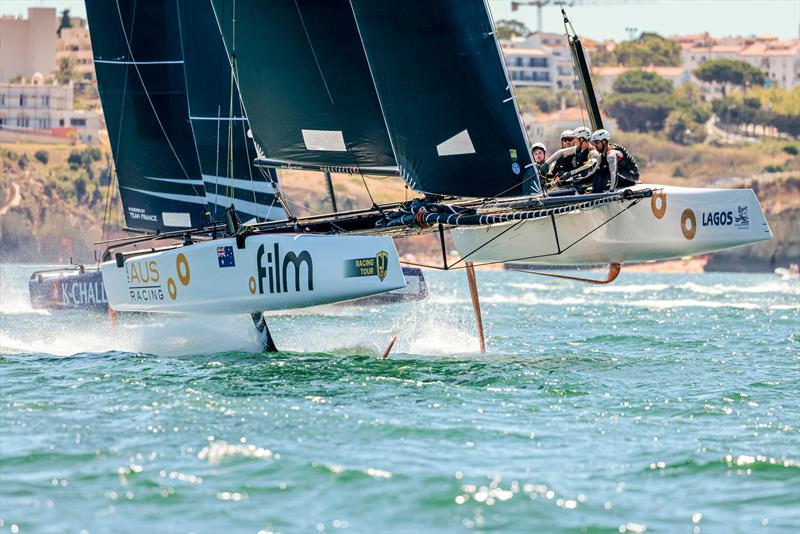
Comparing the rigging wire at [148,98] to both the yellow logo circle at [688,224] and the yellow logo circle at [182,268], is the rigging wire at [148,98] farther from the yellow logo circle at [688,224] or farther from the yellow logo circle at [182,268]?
the yellow logo circle at [688,224]

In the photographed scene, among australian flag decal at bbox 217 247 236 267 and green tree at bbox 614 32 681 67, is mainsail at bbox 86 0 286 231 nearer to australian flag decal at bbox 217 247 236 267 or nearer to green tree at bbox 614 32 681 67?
australian flag decal at bbox 217 247 236 267

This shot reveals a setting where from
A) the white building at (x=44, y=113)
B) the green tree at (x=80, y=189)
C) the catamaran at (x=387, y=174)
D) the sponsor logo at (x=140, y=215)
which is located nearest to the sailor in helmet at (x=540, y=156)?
the catamaran at (x=387, y=174)

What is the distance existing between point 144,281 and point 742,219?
21.2 ft

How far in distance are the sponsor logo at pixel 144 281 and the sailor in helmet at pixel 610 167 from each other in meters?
4.82

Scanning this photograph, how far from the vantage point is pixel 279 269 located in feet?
42.2

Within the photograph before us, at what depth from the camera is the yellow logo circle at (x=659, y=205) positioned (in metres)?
13.4

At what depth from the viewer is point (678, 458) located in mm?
8273

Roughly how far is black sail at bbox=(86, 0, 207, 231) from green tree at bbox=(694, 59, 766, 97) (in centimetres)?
9729

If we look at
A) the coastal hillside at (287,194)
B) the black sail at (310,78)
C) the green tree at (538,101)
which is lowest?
the coastal hillside at (287,194)

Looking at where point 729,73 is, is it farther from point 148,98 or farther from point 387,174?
point 387,174

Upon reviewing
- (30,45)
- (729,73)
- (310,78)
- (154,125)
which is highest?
(30,45)

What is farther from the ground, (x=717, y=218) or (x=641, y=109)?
(x=641, y=109)

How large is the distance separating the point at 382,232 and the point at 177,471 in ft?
20.6

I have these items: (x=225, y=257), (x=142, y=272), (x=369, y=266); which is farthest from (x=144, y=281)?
(x=369, y=266)
